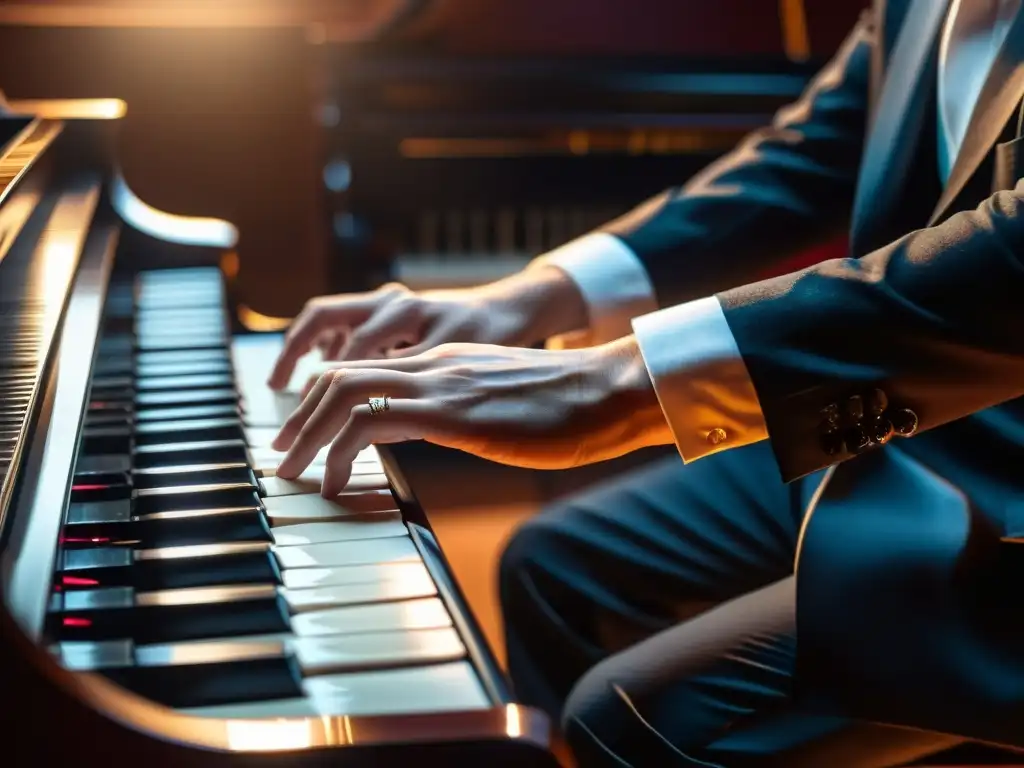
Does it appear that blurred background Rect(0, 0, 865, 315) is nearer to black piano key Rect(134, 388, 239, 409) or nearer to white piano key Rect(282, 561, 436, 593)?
black piano key Rect(134, 388, 239, 409)

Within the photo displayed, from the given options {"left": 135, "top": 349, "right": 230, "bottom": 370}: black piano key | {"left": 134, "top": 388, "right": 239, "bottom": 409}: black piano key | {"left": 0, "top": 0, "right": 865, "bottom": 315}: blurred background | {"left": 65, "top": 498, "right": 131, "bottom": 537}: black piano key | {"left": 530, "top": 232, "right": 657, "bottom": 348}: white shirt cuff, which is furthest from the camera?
{"left": 0, "top": 0, "right": 865, "bottom": 315}: blurred background

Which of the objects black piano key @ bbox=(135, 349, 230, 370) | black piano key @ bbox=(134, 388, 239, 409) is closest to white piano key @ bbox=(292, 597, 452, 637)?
black piano key @ bbox=(134, 388, 239, 409)

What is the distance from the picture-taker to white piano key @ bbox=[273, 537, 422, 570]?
712 mm

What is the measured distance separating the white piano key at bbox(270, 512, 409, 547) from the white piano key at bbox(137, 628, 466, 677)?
132 millimetres

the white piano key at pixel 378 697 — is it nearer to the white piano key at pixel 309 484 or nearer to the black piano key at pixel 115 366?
the white piano key at pixel 309 484

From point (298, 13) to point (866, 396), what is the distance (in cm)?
231

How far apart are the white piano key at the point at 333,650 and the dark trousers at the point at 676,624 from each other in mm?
341

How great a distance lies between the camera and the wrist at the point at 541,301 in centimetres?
117

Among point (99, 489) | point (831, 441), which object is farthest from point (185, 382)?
point (831, 441)

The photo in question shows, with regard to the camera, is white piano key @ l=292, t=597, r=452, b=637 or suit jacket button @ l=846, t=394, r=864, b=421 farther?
suit jacket button @ l=846, t=394, r=864, b=421

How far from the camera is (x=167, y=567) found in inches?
27.0

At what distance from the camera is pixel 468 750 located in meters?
0.53

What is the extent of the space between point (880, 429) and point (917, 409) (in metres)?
0.03

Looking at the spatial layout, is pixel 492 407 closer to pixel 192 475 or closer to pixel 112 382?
pixel 192 475
